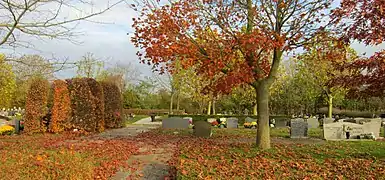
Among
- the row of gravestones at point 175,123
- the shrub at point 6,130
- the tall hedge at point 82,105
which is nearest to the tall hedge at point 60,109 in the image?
the tall hedge at point 82,105

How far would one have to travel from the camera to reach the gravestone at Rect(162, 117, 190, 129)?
76.2ft

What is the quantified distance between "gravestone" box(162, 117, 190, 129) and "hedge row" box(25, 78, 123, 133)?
4.26 metres

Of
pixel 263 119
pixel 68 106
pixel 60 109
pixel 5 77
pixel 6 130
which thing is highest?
pixel 5 77

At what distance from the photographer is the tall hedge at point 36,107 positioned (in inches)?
703

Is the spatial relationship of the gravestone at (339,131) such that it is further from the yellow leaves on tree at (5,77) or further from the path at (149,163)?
the yellow leaves on tree at (5,77)

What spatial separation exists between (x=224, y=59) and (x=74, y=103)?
10.7 m

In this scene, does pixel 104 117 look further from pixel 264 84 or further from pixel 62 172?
pixel 62 172

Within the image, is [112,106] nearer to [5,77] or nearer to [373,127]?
[373,127]

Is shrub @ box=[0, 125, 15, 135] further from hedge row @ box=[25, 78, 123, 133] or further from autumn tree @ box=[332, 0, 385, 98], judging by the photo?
autumn tree @ box=[332, 0, 385, 98]

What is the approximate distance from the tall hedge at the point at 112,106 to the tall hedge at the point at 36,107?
173 inches

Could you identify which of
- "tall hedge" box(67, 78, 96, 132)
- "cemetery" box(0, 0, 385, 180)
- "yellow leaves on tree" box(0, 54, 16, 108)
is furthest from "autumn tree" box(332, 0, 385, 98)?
"tall hedge" box(67, 78, 96, 132)

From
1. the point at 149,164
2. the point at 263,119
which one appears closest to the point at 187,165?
the point at 149,164

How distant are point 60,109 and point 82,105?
3.84 ft

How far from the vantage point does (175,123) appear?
23.3 m
